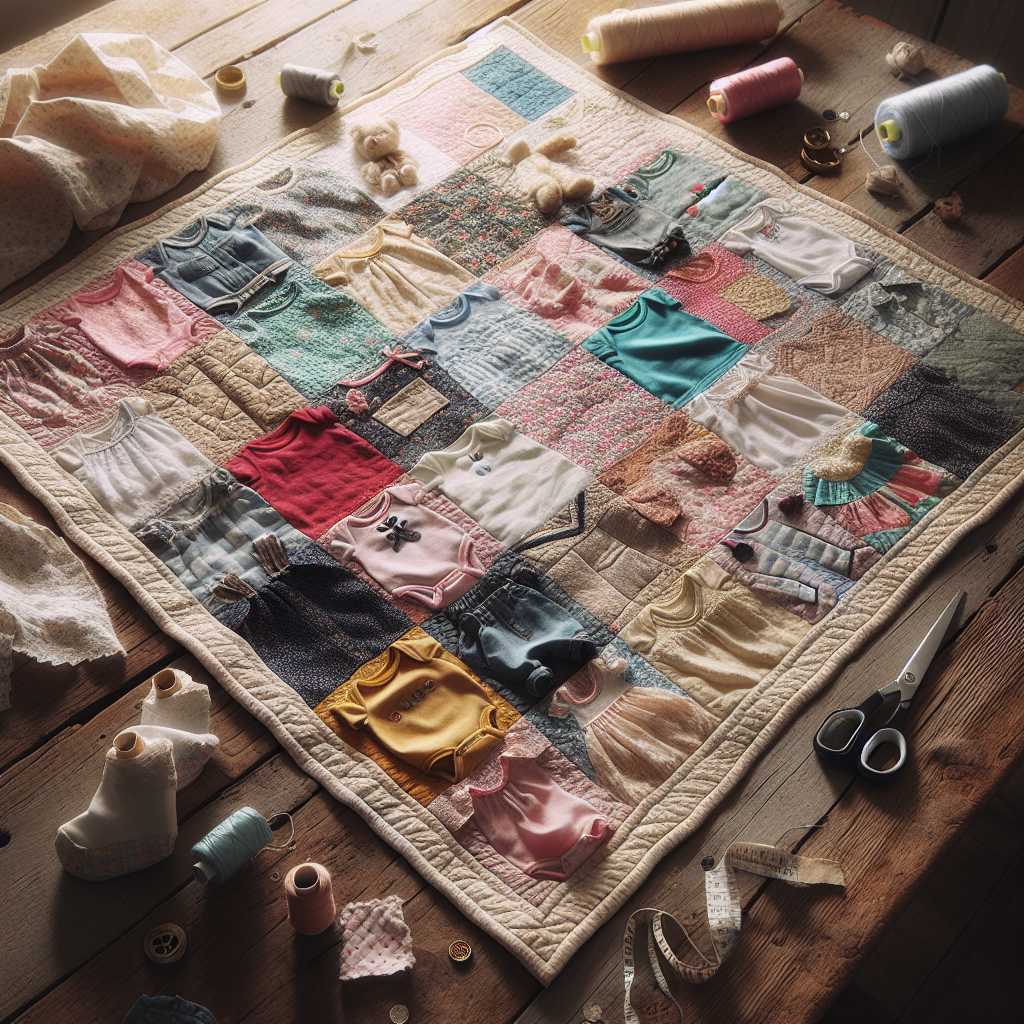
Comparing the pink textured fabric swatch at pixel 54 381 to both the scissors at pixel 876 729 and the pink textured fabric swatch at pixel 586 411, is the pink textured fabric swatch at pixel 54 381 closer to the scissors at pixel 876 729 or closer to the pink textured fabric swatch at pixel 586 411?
the pink textured fabric swatch at pixel 586 411

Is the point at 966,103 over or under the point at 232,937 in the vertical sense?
over

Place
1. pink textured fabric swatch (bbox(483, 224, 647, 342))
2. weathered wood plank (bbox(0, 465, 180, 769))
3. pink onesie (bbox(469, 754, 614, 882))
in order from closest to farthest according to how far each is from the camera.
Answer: pink onesie (bbox(469, 754, 614, 882)) < weathered wood plank (bbox(0, 465, 180, 769)) < pink textured fabric swatch (bbox(483, 224, 647, 342))

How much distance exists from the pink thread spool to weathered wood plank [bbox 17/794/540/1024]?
6.03 ft

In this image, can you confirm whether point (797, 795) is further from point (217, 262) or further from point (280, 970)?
point (217, 262)

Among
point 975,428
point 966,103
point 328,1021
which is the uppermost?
point 966,103

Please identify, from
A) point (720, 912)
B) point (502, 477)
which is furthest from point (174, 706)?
point (720, 912)

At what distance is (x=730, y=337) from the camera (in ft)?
5.93

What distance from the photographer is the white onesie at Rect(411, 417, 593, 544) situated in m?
1.58

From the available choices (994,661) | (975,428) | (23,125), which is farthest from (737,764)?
(23,125)

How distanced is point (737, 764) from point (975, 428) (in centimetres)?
81

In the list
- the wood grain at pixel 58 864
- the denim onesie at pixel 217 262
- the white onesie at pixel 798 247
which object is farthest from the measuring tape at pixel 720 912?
the denim onesie at pixel 217 262

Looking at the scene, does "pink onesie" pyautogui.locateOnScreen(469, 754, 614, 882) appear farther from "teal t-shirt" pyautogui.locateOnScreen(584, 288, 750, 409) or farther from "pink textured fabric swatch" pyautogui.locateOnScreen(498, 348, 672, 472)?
"teal t-shirt" pyautogui.locateOnScreen(584, 288, 750, 409)

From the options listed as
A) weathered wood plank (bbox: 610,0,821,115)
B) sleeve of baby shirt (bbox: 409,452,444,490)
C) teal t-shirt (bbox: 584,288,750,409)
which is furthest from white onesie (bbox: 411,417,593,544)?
weathered wood plank (bbox: 610,0,821,115)

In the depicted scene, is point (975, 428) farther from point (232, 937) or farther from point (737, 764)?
point (232, 937)
